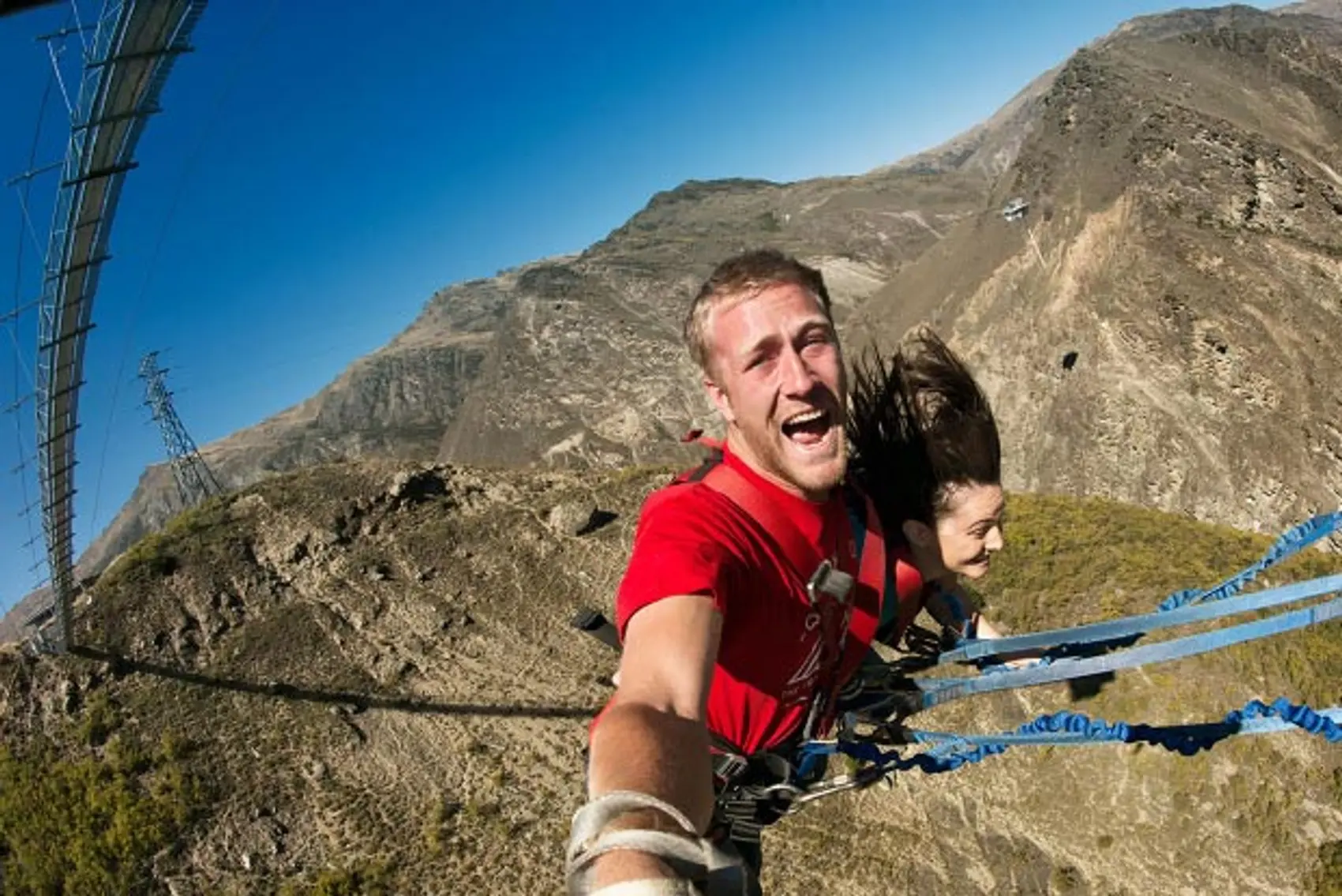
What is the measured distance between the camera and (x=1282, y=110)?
5638 centimetres

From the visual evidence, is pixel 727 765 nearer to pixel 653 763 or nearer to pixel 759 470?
pixel 759 470

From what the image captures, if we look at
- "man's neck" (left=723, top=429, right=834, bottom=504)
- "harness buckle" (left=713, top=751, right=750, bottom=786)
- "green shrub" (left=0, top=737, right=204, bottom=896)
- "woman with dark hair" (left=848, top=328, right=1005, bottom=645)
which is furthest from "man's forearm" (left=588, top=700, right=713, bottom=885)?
"green shrub" (left=0, top=737, right=204, bottom=896)

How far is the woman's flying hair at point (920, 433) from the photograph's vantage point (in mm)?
4898

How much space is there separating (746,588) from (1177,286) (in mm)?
53253

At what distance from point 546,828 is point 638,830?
19.4 meters

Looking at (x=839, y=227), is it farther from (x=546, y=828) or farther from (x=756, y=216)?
(x=546, y=828)

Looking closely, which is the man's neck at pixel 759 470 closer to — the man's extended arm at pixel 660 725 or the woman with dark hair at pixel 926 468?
the man's extended arm at pixel 660 725

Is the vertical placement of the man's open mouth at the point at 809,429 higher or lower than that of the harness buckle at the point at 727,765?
higher

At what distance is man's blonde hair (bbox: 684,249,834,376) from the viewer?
3.50 meters

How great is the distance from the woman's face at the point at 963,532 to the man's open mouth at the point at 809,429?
179 cm

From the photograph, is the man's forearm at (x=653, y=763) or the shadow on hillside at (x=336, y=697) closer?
the man's forearm at (x=653, y=763)

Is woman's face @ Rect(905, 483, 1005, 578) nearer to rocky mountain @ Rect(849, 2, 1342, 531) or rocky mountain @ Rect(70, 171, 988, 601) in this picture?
rocky mountain @ Rect(849, 2, 1342, 531)

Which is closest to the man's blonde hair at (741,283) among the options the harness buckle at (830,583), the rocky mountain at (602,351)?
the harness buckle at (830,583)

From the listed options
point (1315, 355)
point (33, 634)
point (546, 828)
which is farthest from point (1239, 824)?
point (1315, 355)
